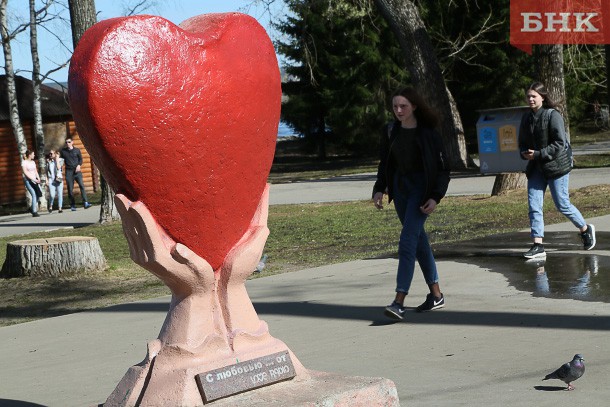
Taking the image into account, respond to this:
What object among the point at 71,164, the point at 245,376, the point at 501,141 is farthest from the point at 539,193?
the point at 71,164

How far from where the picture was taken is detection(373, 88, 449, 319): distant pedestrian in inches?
293

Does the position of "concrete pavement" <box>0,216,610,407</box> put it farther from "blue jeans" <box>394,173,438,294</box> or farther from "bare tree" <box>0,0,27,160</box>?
"bare tree" <box>0,0,27,160</box>

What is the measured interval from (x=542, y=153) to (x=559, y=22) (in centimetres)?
1199

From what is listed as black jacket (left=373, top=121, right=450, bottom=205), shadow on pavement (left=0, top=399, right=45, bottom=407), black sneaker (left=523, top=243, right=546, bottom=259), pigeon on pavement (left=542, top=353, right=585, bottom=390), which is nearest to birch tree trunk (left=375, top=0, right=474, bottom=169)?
black sneaker (left=523, top=243, right=546, bottom=259)

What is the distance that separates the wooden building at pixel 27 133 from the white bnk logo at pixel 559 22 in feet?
55.2

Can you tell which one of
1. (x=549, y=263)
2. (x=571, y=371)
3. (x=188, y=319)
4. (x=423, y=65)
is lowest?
(x=549, y=263)

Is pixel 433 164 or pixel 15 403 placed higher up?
pixel 433 164

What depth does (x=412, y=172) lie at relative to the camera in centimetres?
757

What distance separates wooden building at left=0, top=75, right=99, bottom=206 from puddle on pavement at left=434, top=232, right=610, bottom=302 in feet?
76.9

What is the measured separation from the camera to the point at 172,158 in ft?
15.8

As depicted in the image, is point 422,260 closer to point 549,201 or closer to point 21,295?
point 21,295

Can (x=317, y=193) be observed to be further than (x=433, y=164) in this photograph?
Yes

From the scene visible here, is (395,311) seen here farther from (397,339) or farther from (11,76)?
(11,76)

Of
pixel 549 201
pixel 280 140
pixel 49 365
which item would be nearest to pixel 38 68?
pixel 549 201
